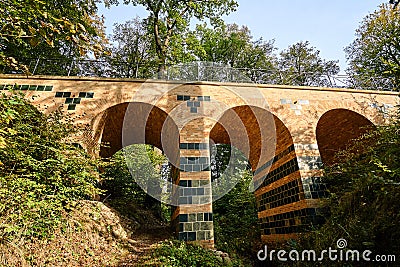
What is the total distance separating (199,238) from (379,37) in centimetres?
1842

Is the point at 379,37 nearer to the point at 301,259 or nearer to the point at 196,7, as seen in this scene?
the point at 196,7

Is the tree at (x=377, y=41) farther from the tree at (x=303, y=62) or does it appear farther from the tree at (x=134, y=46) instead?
the tree at (x=134, y=46)

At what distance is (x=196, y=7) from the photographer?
45.7 ft

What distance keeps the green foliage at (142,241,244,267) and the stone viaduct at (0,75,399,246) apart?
0.37 m

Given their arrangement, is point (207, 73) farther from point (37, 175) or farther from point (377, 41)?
point (377, 41)

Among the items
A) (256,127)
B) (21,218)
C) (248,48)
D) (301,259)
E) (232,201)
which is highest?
(248,48)

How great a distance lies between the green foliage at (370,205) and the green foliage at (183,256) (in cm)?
218

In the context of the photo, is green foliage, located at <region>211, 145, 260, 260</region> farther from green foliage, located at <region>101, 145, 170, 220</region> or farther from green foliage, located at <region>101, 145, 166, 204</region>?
green foliage, located at <region>101, 145, 166, 204</region>

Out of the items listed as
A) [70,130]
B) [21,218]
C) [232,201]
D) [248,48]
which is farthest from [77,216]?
[248,48]

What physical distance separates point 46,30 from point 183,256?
4.88 meters

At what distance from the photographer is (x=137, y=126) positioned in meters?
9.22

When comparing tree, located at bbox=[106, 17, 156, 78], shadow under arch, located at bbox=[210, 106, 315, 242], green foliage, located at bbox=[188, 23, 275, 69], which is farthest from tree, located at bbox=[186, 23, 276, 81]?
shadow under arch, located at bbox=[210, 106, 315, 242]

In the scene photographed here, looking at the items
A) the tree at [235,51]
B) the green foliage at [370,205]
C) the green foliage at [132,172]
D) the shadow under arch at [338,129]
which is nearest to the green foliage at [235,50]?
the tree at [235,51]

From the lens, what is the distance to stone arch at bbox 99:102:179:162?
311 inches
